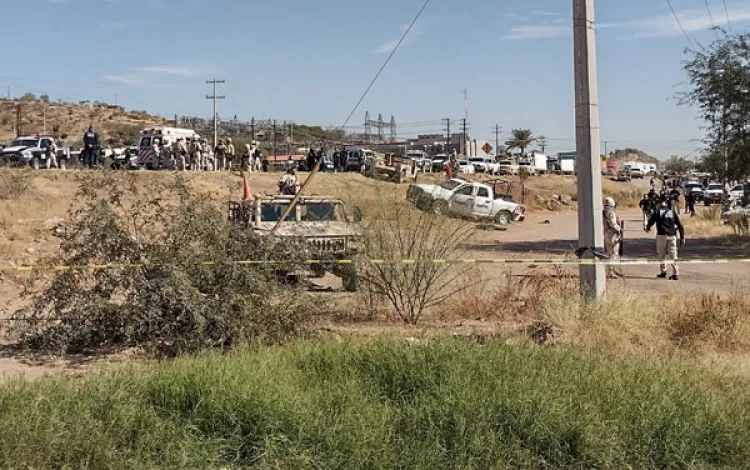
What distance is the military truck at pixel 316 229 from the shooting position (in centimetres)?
1023

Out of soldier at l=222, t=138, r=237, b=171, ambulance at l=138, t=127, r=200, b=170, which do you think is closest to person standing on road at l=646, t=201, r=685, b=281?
soldier at l=222, t=138, r=237, b=171

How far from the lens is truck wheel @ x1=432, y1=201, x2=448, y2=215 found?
11.0 meters

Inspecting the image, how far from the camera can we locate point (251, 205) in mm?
14164

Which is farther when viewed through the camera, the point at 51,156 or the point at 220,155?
the point at 220,155

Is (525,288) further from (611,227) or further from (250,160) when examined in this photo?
(250,160)

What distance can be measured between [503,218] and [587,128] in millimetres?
25278

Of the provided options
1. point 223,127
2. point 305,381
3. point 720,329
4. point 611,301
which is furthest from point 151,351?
point 223,127

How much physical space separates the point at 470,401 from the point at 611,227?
10.4 metres

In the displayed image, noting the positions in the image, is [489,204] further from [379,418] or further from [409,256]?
[379,418]

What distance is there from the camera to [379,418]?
18.7ft

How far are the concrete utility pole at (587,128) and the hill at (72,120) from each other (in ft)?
227

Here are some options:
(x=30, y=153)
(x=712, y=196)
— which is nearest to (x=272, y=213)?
(x=30, y=153)

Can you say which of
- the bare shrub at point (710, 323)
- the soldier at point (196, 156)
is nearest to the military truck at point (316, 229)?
the bare shrub at point (710, 323)

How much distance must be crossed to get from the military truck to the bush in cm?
80
